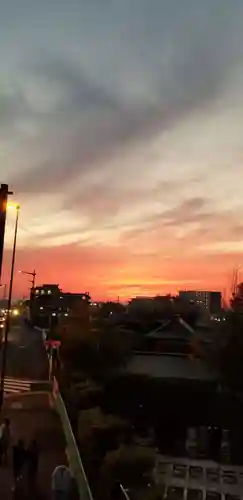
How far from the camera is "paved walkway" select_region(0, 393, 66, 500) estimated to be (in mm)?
12637

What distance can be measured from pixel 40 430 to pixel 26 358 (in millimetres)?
22983

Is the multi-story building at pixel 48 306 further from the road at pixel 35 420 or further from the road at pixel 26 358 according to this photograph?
the road at pixel 35 420

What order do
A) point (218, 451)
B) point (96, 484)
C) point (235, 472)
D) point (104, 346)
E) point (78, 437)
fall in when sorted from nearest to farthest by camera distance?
1. point (96, 484)
2. point (78, 437)
3. point (235, 472)
4. point (218, 451)
5. point (104, 346)

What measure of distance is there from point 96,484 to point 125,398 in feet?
83.0

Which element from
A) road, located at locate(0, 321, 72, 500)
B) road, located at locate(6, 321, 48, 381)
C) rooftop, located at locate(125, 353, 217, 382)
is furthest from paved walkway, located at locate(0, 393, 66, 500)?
rooftop, located at locate(125, 353, 217, 382)

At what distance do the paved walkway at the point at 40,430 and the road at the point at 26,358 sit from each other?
9575 mm

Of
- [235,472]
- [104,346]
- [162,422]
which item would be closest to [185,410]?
[162,422]

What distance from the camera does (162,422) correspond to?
128ft

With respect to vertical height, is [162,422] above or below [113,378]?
below

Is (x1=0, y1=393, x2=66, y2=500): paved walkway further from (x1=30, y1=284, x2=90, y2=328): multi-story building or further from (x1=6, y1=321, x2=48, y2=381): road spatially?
(x1=30, y1=284, x2=90, y2=328): multi-story building

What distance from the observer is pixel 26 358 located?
40.7 meters

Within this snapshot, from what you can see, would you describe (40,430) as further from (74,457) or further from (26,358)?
(26,358)

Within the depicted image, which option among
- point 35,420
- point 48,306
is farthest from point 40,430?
point 48,306

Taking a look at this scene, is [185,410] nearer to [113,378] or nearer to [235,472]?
[113,378]
